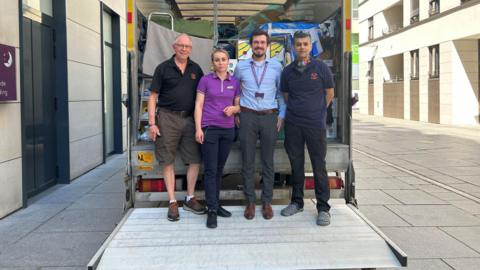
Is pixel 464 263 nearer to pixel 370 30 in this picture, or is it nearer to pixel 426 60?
pixel 426 60

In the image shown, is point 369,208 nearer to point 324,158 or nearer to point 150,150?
point 324,158

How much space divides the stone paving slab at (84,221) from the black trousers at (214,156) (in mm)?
1507

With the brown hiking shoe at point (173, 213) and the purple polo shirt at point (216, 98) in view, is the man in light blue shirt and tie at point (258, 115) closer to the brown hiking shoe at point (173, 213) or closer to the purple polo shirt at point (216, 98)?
the purple polo shirt at point (216, 98)

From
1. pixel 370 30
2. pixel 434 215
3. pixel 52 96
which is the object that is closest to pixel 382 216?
pixel 434 215

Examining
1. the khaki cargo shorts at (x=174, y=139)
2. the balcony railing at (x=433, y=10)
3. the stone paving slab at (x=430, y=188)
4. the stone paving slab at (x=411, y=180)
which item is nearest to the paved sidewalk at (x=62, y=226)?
the khaki cargo shorts at (x=174, y=139)

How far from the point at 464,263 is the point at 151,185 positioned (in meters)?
3.09

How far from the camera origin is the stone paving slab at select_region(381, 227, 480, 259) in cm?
475

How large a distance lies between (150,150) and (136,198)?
1.81 feet

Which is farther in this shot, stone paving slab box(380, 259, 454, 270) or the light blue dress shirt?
the light blue dress shirt

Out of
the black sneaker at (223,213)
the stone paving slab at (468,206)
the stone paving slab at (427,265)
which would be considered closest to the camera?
the stone paving slab at (427,265)

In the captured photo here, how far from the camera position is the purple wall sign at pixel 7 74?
5.69 m

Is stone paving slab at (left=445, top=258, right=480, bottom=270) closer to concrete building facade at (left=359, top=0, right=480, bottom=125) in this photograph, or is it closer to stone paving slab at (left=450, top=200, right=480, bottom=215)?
stone paving slab at (left=450, top=200, right=480, bottom=215)

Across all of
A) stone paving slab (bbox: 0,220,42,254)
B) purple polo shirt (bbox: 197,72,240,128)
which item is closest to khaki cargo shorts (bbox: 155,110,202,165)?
purple polo shirt (bbox: 197,72,240,128)

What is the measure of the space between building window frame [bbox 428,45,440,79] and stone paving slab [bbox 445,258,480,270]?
1965 cm
